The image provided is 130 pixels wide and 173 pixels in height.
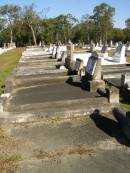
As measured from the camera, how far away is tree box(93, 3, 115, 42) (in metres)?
101

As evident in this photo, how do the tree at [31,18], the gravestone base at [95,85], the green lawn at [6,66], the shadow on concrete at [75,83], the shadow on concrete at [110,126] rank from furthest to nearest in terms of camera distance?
the tree at [31,18], the green lawn at [6,66], the shadow on concrete at [75,83], the gravestone base at [95,85], the shadow on concrete at [110,126]

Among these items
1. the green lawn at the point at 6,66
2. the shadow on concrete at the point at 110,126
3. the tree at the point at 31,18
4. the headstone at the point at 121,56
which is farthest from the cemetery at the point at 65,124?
the tree at the point at 31,18

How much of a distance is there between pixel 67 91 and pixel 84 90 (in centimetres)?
60

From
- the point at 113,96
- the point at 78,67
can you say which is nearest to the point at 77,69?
the point at 78,67

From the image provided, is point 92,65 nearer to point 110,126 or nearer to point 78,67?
point 78,67

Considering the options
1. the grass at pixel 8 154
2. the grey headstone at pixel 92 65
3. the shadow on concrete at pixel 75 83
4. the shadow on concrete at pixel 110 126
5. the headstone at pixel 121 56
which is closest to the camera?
the grass at pixel 8 154

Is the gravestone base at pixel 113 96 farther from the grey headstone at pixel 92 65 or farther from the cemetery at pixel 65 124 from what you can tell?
the grey headstone at pixel 92 65

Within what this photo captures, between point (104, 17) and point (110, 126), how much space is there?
322 ft

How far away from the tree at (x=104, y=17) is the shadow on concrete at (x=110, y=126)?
93527 mm

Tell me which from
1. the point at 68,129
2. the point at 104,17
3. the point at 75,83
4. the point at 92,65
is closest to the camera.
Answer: the point at 68,129

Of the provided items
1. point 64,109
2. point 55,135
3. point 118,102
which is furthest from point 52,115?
point 118,102

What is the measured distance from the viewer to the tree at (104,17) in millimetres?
100725

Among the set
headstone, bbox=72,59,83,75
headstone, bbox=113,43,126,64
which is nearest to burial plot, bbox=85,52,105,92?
headstone, bbox=72,59,83,75

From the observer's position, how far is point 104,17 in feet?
336
